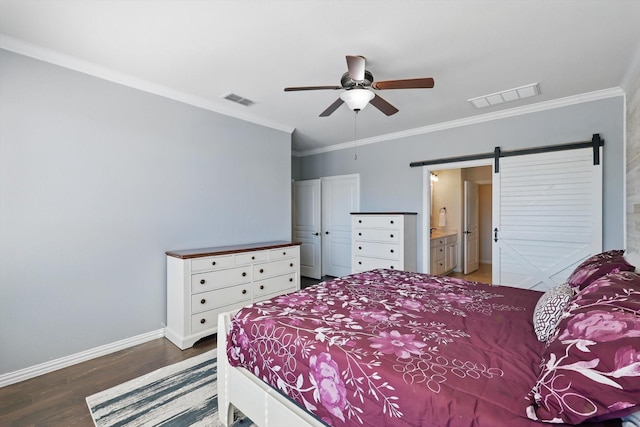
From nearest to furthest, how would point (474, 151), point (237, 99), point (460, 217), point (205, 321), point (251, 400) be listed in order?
point (251, 400) < point (205, 321) < point (237, 99) < point (474, 151) < point (460, 217)

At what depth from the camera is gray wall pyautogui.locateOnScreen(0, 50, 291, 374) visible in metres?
2.29

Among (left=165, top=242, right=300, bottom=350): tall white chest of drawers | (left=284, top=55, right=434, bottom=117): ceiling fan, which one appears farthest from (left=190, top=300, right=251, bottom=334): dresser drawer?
(left=284, top=55, right=434, bottom=117): ceiling fan

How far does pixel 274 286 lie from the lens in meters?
3.64

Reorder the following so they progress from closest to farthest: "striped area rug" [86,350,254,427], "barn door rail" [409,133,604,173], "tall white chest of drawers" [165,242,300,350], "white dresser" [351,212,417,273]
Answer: "striped area rug" [86,350,254,427] → "tall white chest of drawers" [165,242,300,350] → "barn door rail" [409,133,604,173] → "white dresser" [351,212,417,273]

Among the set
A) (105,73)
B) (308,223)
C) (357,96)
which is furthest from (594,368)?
(308,223)

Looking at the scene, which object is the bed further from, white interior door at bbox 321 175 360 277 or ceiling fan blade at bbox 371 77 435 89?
white interior door at bbox 321 175 360 277

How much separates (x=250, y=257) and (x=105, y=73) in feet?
7.48

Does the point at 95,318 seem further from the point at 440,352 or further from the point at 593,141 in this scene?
the point at 593,141

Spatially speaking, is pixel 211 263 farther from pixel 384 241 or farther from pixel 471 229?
pixel 471 229

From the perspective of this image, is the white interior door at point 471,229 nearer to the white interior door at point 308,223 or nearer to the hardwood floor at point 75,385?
the white interior door at point 308,223

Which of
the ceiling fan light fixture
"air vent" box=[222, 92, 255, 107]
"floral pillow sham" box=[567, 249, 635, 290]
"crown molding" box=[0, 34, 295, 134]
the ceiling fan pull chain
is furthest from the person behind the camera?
the ceiling fan pull chain

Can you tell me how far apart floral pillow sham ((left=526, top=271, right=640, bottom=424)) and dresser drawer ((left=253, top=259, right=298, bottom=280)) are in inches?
114

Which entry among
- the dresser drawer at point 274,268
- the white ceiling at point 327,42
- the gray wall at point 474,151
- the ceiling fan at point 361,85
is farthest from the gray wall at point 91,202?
the gray wall at point 474,151

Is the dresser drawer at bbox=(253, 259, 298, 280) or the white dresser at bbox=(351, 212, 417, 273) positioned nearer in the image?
the dresser drawer at bbox=(253, 259, 298, 280)
